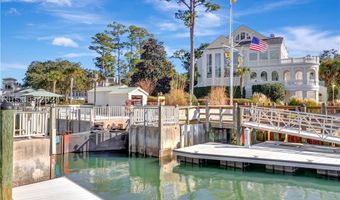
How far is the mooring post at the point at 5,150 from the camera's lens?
237 inches

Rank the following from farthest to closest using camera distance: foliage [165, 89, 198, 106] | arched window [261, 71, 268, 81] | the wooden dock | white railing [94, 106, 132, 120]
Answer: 1. arched window [261, 71, 268, 81]
2. foliage [165, 89, 198, 106]
3. white railing [94, 106, 132, 120]
4. the wooden dock

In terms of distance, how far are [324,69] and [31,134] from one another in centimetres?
4473

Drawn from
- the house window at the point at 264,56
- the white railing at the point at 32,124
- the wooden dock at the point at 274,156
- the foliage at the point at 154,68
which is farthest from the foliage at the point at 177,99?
the foliage at the point at 154,68

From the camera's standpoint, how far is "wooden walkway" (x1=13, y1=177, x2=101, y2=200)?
23.9ft

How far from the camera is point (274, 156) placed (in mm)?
12391

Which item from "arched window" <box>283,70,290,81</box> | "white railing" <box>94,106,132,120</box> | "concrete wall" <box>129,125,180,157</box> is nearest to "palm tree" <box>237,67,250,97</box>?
"arched window" <box>283,70,290,81</box>

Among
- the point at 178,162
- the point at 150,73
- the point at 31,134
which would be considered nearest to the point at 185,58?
the point at 150,73

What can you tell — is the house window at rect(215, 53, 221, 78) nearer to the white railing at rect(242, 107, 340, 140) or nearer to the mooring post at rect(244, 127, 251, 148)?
the white railing at rect(242, 107, 340, 140)

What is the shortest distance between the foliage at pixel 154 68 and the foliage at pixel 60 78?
319 inches

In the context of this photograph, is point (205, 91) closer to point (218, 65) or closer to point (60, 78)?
point (218, 65)

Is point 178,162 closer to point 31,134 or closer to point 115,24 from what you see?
point 31,134

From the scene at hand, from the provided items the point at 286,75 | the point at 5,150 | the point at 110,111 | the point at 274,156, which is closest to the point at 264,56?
the point at 286,75

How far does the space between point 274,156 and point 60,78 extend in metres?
36.0

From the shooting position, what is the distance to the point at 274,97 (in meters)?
33.4
